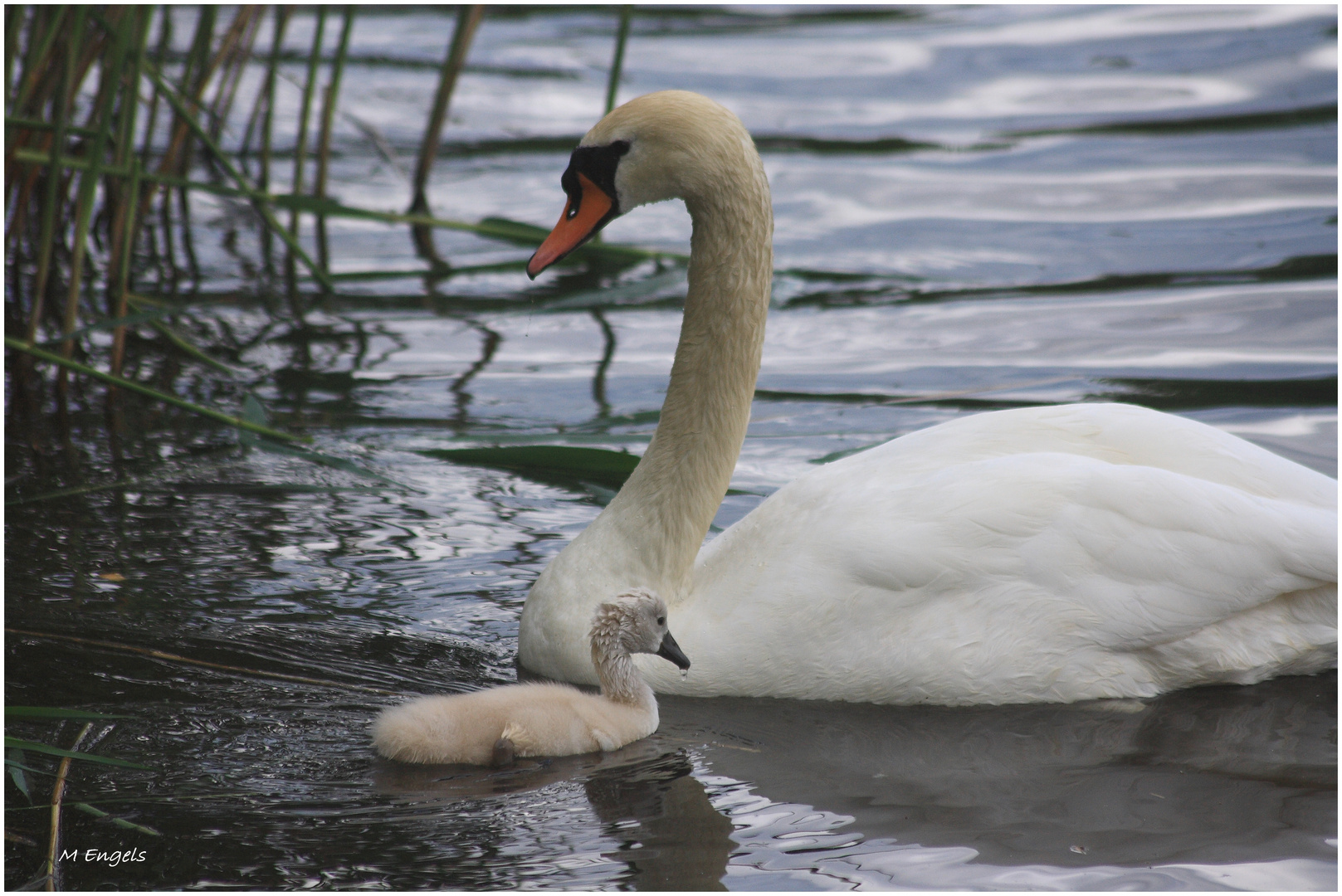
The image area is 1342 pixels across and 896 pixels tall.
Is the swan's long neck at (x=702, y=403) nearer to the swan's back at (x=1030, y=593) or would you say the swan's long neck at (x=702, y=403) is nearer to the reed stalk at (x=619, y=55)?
the swan's back at (x=1030, y=593)

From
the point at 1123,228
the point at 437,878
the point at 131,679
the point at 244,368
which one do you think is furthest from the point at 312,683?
the point at 1123,228

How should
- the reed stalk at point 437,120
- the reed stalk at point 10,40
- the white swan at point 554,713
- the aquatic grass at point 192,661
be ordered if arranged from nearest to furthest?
1. the white swan at point 554,713
2. the aquatic grass at point 192,661
3. the reed stalk at point 10,40
4. the reed stalk at point 437,120

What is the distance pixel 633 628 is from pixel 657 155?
1.41m

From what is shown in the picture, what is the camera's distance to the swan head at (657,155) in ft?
15.4

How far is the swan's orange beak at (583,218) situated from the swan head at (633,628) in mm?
1134

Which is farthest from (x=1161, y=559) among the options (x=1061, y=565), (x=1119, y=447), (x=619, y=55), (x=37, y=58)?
(x=37, y=58)

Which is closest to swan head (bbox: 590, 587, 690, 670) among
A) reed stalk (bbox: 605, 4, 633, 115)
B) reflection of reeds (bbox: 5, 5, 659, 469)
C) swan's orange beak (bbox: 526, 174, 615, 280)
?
swan's orange beak (bbox: 526, 174, 615, 280)

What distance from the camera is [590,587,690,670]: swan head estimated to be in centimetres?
428

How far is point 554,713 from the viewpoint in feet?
13.3

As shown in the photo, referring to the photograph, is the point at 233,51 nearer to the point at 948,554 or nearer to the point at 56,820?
the point at 948,554

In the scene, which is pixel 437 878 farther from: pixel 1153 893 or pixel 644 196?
pixel 644 196

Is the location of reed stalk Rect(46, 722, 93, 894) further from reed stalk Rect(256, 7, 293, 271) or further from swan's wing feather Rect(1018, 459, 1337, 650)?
reed stalk Rect(256, 7, 293, 271)

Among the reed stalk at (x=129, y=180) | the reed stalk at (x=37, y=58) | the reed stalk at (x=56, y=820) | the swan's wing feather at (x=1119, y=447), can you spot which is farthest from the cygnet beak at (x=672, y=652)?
the reed stalk at (x=37, y=58)

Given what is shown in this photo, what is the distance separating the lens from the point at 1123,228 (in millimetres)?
10477
